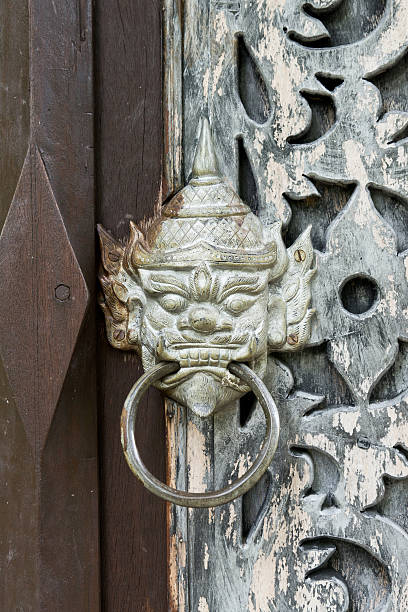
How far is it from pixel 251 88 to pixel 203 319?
0.91 feet

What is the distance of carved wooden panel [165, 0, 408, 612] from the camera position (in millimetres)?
774

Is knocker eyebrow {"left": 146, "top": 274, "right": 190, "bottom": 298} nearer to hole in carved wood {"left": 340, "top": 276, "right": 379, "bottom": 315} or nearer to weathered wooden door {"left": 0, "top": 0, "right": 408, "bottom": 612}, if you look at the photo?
weathered wooden door {"left": 0, "top": 0, "right": 408, "bottom": 612}

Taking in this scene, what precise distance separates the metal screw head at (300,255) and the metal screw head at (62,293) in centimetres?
24

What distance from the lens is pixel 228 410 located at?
80 centimetres

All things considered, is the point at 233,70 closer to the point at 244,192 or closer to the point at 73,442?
the point at 244,192

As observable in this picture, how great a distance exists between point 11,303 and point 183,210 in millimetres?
195

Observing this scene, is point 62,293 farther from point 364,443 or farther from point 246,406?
point 364,443

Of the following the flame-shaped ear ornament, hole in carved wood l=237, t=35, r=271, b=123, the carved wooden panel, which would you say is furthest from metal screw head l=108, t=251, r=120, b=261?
hole in carved wood l=237, t=35, r=271, b=123

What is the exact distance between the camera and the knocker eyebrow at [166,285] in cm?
72

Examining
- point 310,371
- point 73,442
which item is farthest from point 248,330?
point 73,442

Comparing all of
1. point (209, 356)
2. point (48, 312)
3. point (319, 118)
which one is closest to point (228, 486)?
point (209, 356)

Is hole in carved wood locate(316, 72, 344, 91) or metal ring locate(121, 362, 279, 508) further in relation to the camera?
hole in carved wood locate(316, 72, 344, 91)

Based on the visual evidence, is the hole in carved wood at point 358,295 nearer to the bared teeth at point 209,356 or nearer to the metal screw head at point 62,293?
the bared teeth at point 209,356

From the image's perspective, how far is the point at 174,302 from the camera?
28.2 inches
